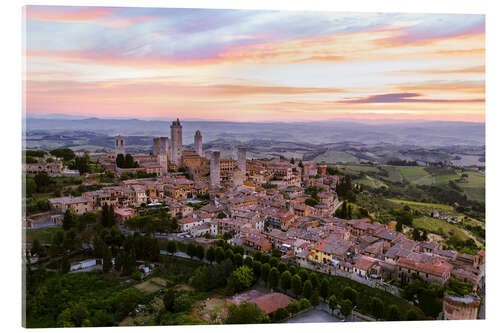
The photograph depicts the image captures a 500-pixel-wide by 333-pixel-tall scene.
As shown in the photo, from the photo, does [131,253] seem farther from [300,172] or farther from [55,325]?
[300,172]

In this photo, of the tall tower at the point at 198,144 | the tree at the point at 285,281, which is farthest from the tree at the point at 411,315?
the tall tower at the point at 198,144

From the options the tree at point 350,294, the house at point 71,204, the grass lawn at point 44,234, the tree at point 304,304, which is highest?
the house at point 71,204

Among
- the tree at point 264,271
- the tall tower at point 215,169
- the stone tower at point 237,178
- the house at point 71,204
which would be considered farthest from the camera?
the tall tower at point 215,169

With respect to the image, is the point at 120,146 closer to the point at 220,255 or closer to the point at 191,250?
the point at 191,250

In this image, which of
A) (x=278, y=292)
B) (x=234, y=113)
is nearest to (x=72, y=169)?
(x=234, y=113)

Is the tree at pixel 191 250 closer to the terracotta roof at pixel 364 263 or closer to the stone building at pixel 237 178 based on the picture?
the terracotta roof at pixel 364 263

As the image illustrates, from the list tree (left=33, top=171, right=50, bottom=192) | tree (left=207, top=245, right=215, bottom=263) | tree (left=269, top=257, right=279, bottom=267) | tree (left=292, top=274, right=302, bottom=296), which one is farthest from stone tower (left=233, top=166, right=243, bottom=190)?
tree (left=292, top=274, right=302, bottom=296)
